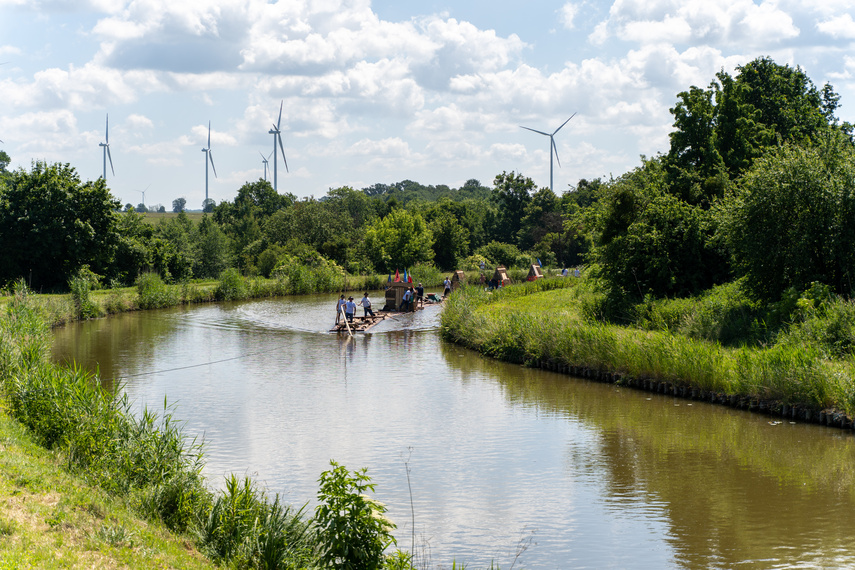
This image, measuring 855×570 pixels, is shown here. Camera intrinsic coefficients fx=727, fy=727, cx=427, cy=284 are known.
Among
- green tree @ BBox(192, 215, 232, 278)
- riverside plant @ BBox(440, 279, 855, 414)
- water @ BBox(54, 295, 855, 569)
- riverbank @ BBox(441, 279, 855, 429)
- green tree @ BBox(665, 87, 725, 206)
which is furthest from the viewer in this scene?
green tree @ BBox(192, 215, 232, 278)

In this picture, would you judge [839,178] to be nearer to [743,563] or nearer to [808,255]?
[808,255]

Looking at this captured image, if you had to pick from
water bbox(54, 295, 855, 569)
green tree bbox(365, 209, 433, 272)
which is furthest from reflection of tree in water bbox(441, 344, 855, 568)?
green tree bbox(365, 209, 433, 272)

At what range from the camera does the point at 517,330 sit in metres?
29.0

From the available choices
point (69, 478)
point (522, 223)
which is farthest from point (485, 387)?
point (522, 223)

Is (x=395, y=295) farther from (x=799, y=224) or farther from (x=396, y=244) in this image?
(x=396, y=244)

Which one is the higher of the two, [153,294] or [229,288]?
[229,288]

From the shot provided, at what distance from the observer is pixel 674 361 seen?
862 inches

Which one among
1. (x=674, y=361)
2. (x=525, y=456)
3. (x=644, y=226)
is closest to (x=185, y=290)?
(x=644, y=226)

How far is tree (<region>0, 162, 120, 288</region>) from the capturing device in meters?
46.0

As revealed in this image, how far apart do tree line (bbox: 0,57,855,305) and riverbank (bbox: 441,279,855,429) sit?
4.16m

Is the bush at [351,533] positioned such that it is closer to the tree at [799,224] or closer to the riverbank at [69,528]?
the riverbank at [69,528]

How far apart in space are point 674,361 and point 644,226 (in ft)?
34.3

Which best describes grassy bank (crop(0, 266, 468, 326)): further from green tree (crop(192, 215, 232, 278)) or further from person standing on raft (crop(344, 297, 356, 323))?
person standing on raft (crop(344, 297, 356, 323))

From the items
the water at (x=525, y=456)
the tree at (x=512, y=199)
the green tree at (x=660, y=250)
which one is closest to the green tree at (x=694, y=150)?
the green tree at (x=660, y=250)
